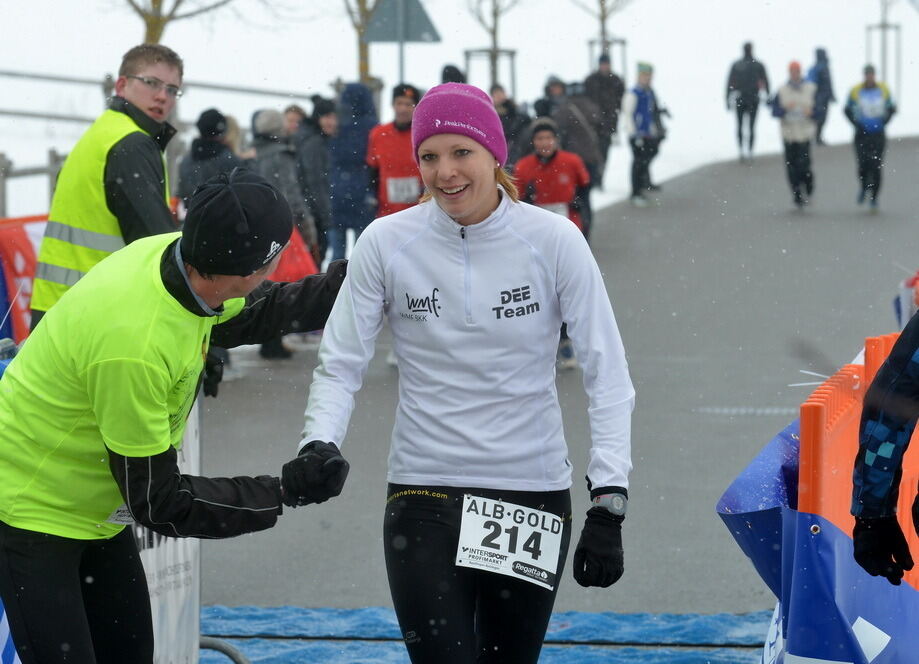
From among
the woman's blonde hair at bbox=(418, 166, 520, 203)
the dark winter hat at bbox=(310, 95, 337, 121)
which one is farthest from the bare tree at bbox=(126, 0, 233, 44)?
the woman's blonde hair at bbox=(418, 166, 520, 203)

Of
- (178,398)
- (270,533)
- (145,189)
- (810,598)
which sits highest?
(145,189)

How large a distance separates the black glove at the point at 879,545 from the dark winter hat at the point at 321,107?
9135 millimetres

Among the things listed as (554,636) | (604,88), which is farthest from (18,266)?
(604,88)

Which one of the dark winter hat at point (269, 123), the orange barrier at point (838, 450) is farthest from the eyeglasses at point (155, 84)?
the dark winter hat at point (269, 123)

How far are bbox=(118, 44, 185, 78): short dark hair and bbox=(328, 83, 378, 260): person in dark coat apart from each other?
6138mm

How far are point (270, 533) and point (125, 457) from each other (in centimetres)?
385

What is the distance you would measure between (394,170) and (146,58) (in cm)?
470

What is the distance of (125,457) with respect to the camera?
3035mm

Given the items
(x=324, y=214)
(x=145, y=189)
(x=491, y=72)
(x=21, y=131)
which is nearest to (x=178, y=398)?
(x=145, y=189)

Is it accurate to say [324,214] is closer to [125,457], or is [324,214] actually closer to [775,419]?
[775,419]

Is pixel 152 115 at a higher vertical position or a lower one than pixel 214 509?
higher

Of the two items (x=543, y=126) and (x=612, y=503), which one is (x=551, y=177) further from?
(x=612, y=503)

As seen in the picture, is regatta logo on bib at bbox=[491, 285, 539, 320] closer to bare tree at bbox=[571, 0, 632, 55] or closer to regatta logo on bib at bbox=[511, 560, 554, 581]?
regatta logo on bib at bbox=[511, 560, 554, 581]

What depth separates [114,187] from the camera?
18.8ft
